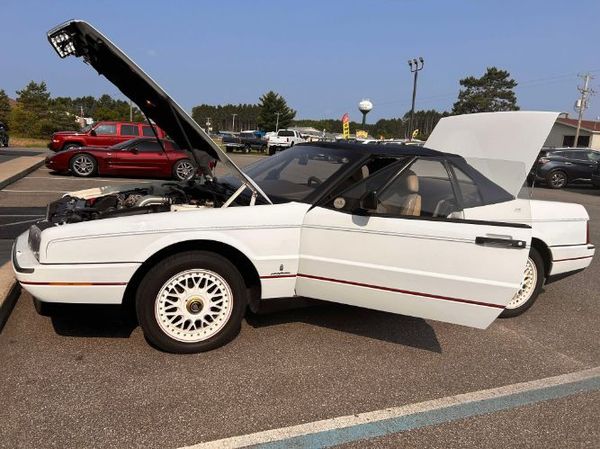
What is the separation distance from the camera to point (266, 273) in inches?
134

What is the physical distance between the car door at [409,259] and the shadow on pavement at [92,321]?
4.59 ft

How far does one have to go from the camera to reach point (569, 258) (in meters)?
4.59

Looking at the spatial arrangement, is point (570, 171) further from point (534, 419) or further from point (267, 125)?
point (267, 125)

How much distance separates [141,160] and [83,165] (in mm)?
1548

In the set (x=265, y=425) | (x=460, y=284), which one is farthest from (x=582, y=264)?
(x=265, y=425)

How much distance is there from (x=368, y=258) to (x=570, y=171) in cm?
1783

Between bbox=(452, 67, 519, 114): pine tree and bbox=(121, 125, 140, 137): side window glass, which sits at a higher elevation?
bbox=(452, 67, 519, 114): pine tree

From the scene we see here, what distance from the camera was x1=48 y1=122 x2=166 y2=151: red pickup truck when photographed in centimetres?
1716

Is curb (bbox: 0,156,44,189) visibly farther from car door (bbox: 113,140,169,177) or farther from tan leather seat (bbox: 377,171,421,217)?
tan leather seat (bbox: 377,171,421,217)

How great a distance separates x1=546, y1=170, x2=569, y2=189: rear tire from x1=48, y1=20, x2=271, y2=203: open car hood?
1754cm

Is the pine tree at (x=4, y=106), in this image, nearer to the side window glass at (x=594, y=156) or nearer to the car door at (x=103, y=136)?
the car door at (x=103, y=136)

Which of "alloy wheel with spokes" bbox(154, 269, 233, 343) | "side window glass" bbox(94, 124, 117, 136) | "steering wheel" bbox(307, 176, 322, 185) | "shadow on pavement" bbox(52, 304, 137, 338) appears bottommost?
"shadow on pavement" bbox(52, 304, 137, 338)

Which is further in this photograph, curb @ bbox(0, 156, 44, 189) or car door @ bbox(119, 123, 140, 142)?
car door @ bbox(119, 123, 140, 142)

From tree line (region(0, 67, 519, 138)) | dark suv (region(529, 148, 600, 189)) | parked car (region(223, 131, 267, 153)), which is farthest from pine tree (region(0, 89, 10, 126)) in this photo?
dark suv (region(529, 148, 600, 189))
